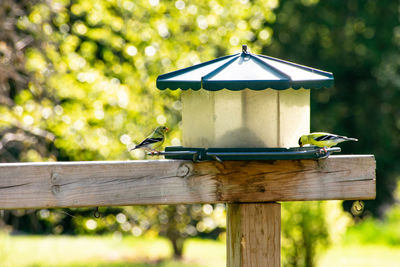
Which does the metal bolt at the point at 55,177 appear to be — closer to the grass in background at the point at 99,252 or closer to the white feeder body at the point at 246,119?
the white feeder body at the point at 246,119

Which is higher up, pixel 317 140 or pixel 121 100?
pixel 121 100

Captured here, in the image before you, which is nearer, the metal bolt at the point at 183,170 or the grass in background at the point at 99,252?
the metal bolt at the point at 183,170

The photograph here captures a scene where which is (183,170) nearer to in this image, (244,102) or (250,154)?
(250,154)

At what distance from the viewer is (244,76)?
2115 mm

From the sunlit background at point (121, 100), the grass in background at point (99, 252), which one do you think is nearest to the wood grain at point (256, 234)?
the sunlit background at point (121, 100)

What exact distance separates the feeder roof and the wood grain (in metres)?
0.42

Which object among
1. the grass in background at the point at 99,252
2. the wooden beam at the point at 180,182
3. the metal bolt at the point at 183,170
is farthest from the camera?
the grass in background at the point at 99,252

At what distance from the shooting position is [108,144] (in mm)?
6707

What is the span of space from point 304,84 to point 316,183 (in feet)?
1.27

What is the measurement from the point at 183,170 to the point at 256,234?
343mm

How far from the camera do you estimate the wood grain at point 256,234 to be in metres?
1.99

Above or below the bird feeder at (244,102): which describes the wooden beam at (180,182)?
below

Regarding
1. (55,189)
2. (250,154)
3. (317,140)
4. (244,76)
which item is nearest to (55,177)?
(55,189)

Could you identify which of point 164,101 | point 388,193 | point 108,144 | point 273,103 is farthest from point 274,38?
point 273,103
